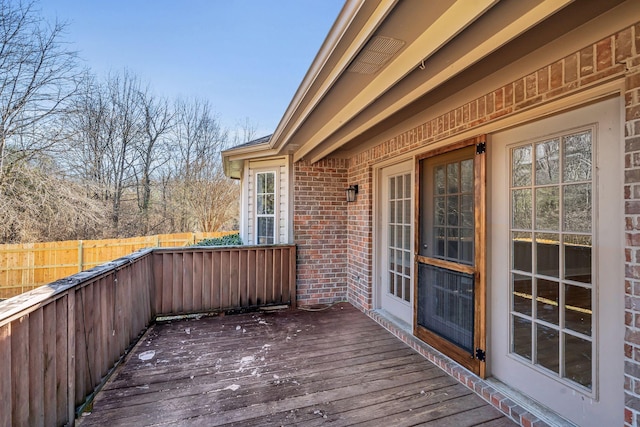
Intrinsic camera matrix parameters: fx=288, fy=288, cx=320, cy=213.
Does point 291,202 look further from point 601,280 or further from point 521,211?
point 601,280

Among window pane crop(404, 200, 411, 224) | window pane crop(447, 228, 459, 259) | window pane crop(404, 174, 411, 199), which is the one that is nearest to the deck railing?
window pane crop(404, 200, 411, 224)

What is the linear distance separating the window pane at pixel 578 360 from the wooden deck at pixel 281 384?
1.78 ft

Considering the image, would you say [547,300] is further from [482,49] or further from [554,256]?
[482,49]

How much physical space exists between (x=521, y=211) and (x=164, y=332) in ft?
13.3

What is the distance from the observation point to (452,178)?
282cm

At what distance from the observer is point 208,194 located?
1269 centimetres

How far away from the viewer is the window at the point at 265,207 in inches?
197

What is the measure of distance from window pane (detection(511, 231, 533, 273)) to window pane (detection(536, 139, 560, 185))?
1.38 feet

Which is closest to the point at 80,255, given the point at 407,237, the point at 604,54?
the point at 407,237

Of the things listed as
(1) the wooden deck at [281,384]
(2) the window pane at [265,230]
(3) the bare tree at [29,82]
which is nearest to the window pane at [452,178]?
(1) the wooden deck at [281,384]

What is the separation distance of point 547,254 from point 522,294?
14.8 inches

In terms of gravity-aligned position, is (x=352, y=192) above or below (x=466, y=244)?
above

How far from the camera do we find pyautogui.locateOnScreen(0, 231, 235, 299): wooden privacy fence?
737 cm

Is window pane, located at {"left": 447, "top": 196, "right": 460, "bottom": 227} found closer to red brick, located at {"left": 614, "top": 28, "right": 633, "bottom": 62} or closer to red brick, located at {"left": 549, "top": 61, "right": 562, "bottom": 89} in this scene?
red brick, located at {"left": 549, "top": 61, "right": 562, "bottom": 89}
